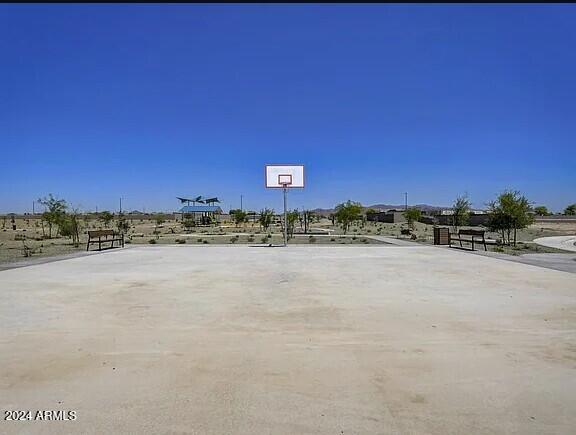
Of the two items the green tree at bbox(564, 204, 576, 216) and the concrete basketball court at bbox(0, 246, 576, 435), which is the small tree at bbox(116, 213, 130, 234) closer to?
the concrete basketball court at bbox(0, 246, 576, 435)

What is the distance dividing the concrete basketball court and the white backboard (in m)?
16.4

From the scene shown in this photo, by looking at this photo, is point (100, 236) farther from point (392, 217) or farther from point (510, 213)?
point (392, 217)

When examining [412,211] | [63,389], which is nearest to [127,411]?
[63,389]

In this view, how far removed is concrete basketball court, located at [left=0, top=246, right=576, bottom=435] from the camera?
3.48 metres

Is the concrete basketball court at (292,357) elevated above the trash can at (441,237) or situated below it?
below

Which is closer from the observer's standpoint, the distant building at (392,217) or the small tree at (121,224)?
the small tree at (121,224)

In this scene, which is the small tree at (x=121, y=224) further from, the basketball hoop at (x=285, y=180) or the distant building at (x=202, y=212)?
the distant building at (x=202, y=212)

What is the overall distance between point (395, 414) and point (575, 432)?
1327 millimetres

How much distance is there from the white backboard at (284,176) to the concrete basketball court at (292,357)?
16.4 meters

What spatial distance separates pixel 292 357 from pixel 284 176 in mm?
21389

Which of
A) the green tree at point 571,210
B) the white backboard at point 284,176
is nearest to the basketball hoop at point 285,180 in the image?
the white backboard at point 284,176

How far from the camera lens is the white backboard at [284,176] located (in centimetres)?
2575

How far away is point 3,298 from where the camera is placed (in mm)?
8219

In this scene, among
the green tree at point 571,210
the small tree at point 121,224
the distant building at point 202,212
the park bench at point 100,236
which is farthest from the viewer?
the green tree at point 571,210
